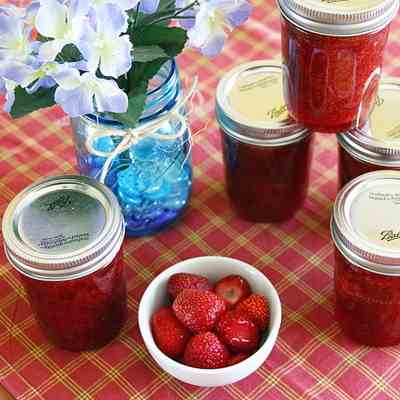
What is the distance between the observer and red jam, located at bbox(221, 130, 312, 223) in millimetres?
947

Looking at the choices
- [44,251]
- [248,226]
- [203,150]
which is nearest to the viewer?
[44,251]

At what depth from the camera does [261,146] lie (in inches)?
36.7

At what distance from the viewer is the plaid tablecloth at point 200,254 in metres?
0.84

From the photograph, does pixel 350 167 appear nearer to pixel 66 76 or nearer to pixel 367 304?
pixel 367 304

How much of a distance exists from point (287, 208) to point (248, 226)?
0.19 ft

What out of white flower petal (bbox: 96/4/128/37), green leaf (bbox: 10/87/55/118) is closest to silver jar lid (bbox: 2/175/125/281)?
green leaf (bbox: 10/87/55/118)

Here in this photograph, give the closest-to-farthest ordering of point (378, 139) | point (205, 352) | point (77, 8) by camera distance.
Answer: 1. point (77, 8)
2. point (205, 352)
3. point (378, 139)

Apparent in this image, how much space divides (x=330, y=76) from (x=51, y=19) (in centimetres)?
31

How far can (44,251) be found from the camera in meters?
0.79

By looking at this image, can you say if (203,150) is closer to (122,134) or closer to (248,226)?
(248,226)

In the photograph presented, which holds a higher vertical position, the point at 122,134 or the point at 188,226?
the point at 122,134

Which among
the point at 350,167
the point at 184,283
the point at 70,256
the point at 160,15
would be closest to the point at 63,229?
the point at 70,256

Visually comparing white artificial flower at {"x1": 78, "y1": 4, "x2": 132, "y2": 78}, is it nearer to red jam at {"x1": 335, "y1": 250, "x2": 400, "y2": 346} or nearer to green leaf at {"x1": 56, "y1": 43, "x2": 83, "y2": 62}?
green leaf at {"x1": 56, "y1": 43, "x2": 83, "y2": 62}

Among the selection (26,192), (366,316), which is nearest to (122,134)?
(26,192)
